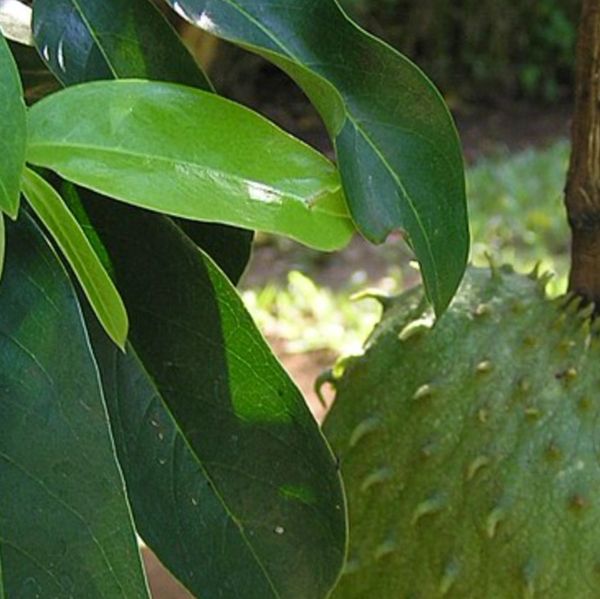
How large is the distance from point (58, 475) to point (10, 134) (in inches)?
7.1

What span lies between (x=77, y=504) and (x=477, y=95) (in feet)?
19.1

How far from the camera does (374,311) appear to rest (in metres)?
3.13

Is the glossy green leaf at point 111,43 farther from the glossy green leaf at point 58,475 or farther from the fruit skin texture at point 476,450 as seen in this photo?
the fruit skin texture at point 476,450

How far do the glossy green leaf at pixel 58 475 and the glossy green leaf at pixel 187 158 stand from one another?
81 mm

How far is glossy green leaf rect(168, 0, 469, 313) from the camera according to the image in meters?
0.74

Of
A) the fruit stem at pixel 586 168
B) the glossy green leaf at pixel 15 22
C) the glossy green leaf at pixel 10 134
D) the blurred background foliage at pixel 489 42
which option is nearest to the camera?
the glossy green leaf at pixel 10 134

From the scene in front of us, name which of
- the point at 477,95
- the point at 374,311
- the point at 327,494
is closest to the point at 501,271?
the point at 327,494

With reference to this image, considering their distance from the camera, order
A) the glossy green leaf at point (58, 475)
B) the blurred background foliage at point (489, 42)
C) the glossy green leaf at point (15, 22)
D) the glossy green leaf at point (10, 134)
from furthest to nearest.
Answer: the blurred background foliage at point (489, 42) → the glossy green leaf at point (15, 22) → the glossy green leaf at point (58, 475) → the glossy green leaf at point (10, 134)

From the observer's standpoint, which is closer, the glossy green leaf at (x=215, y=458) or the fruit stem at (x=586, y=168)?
the glossy green leaf at (x=215, y=458)

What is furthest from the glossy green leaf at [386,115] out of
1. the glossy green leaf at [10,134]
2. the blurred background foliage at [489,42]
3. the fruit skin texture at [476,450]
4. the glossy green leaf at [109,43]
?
the blurred background foliage at [489,42]

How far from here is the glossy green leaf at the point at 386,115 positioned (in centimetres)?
74

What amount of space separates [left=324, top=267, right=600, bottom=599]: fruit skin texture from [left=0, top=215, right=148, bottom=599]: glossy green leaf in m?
0.39

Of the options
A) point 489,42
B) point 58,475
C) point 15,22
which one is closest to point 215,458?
point 58,475

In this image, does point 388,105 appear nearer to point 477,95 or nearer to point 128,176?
point 128,176
